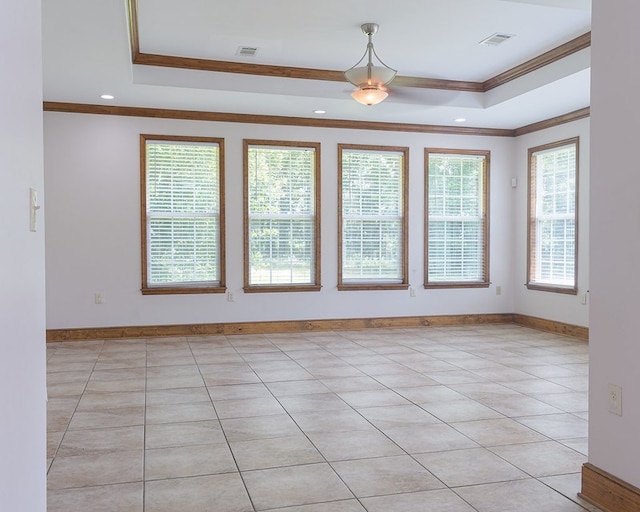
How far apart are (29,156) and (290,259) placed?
577 centimetres

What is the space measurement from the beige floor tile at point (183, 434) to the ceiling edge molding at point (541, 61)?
4.39 metres

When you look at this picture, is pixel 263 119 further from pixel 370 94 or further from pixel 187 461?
pixel 187 461

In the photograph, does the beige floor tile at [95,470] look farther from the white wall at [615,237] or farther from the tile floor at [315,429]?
the white wall at [615,237]

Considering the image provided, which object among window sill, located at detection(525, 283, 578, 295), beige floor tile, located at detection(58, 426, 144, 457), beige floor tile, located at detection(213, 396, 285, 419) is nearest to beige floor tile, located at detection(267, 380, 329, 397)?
beige floor tile, located at detection(213, 396, 285, 419)

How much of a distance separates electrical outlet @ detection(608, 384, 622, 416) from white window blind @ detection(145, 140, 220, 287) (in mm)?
5255

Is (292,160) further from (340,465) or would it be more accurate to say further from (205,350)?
(340,465)

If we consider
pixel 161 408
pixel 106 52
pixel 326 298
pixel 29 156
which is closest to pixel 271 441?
pixel 161 408

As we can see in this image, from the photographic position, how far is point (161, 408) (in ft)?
12.8

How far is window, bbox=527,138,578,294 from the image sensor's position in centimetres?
696

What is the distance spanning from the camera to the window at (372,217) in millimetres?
7449

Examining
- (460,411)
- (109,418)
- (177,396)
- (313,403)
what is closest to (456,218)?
(460,411)

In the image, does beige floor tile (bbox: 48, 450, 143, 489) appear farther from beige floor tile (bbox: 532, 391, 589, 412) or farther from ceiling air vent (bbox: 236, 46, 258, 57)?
ceiling air vent (bbox: 236, 46, 258, 57)

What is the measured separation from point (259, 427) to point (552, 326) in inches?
196

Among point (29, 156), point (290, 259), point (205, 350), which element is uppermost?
point (29, 156)
